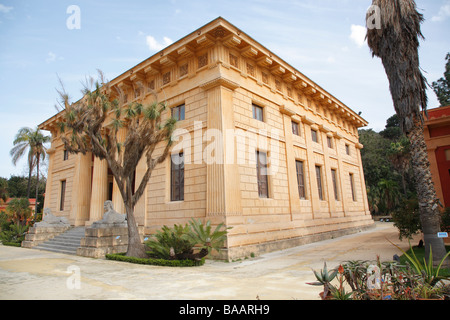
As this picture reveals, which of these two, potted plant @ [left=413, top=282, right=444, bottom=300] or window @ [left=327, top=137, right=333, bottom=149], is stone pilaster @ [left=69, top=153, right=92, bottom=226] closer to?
window @ [left=327, top=137, right=333, bottom=149]

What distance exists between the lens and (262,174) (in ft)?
43.3

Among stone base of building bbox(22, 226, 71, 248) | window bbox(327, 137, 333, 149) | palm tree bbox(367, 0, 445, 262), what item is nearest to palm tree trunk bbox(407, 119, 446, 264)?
palm tree bbox(367, 0, 445, 262)

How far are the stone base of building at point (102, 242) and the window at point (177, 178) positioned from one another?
282 centimetres

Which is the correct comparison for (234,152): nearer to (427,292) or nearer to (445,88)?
(427,292)

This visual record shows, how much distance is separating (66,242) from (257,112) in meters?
12.1

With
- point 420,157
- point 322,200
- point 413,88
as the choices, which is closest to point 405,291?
point 420,157

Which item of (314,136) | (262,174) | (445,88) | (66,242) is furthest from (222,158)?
(445,88)

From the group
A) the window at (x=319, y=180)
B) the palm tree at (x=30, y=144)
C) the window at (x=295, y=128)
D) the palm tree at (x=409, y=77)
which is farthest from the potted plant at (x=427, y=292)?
the palm tree at (x=30, y=144)

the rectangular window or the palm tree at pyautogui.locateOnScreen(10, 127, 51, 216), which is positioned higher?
the palm tree at pyautogui.locateOnScreen(10, 127, 51, 216)

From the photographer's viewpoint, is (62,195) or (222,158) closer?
(222,158)

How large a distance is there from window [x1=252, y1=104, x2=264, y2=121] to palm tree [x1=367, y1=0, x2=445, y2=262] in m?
6.10

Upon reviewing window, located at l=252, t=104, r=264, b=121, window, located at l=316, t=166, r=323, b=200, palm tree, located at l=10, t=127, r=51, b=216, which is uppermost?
palm tree, located at l=10, t=127, r=51, b=216

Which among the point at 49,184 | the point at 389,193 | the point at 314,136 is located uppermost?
the point at 314,136

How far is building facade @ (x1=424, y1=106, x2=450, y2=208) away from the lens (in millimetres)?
12516
